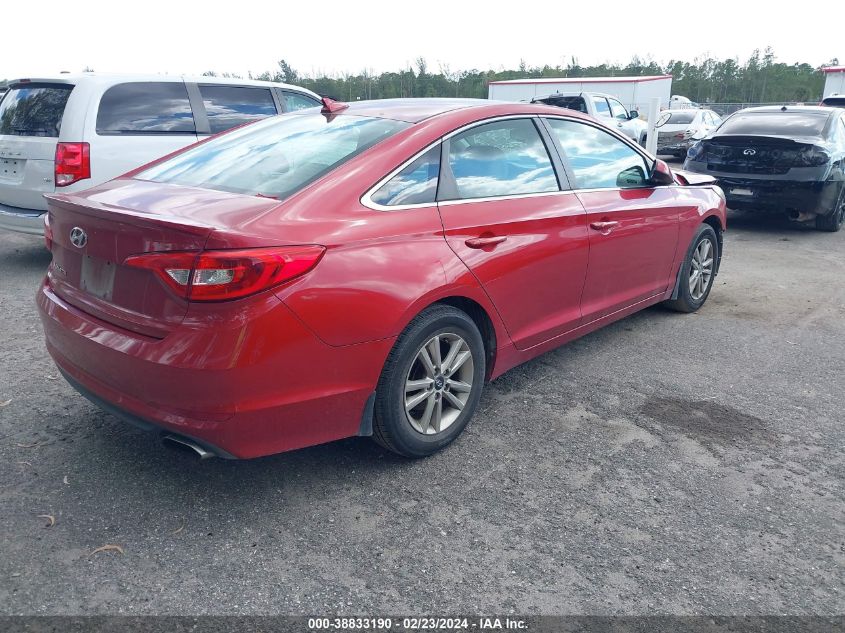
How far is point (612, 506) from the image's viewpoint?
9.89ft

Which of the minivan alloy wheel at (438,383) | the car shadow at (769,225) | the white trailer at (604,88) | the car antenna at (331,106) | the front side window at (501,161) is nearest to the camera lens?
the minivan alloy wheel at (438,383)

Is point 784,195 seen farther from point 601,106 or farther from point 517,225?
point 601,106

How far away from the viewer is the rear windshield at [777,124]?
9133 mm

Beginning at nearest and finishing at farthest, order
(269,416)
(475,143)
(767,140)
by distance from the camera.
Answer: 1. (269,416)
2. (475,143)
3. (767,140)

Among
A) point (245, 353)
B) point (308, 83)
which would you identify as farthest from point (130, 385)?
point (308, 83)

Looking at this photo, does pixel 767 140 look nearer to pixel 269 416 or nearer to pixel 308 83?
pixel 269 416

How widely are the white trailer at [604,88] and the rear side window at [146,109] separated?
2479cm

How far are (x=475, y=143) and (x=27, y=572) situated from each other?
259cm

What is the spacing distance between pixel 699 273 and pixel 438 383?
314 cm

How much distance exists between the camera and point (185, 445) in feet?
9.00

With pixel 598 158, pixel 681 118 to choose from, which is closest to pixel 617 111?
pixel 681 118

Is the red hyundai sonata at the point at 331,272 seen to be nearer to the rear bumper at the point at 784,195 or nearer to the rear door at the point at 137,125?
the rear door at the point at 137,125

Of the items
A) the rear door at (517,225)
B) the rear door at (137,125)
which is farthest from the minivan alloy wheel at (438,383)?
the rear door at (137,125)

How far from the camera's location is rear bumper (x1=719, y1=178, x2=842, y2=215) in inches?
344
